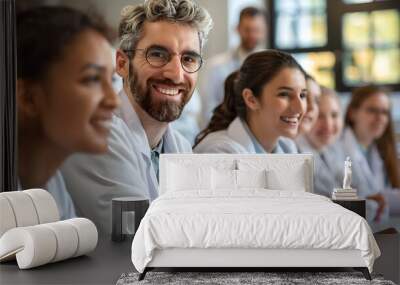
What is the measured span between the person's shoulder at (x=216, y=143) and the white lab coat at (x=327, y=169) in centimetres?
87

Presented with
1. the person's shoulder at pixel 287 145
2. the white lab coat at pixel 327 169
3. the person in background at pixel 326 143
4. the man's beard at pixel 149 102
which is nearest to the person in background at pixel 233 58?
the man's beard at pixel 149 102

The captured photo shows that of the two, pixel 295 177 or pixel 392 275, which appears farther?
pixel 295 177

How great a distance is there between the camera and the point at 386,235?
6.45 m

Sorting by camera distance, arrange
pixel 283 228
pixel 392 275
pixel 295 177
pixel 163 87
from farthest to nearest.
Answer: pixel 163 87 < pixel 295 177 < pixel 392 275 < pixel 283 228

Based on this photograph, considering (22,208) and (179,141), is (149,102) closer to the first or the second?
(179,141)

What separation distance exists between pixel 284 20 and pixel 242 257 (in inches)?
123

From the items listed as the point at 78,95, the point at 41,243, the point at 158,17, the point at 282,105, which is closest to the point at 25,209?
the point at 41,243

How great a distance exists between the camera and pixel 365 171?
667cm

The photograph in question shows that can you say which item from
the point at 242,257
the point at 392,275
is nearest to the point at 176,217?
the point at 242,257

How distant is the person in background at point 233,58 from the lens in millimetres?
6586

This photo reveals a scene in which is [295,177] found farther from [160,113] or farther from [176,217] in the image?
[176,217]

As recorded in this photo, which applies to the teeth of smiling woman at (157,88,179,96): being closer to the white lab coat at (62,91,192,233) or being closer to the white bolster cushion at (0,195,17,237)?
the white lab coat at (62,91,192,233)

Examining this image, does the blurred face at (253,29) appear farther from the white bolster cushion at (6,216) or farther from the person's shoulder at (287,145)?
the white bolster cushion at (6,216)

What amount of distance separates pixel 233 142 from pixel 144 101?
103cm
